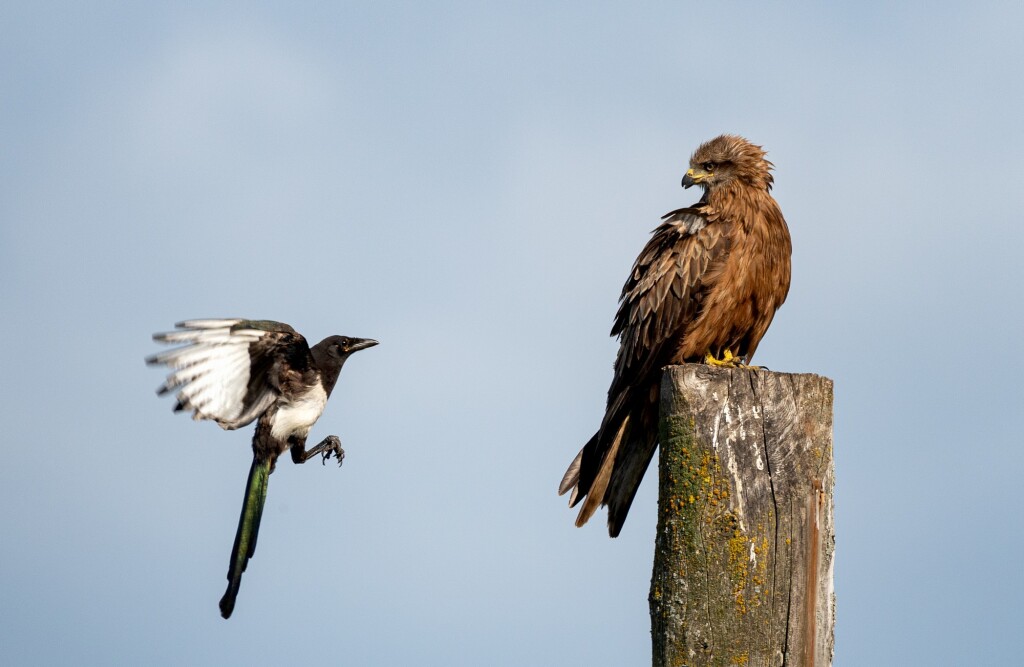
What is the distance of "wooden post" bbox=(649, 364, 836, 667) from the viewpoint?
3.34 metres

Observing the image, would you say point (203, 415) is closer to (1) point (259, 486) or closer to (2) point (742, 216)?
(1) point (259, 486)

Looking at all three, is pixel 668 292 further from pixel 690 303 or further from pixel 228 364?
pixel 228 364

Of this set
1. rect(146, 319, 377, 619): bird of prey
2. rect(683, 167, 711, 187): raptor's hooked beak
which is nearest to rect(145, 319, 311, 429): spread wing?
rect(146, 319, 377, 619): bird of prey

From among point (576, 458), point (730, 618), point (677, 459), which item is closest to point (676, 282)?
point (576, 458)

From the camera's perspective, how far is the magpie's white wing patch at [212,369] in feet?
17.1

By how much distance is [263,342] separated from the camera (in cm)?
564

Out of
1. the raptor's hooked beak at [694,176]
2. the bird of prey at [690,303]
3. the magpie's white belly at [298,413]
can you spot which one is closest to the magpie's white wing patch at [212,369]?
the magpie's white belly at [298,413]

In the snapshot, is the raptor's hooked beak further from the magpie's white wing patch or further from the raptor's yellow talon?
the magpie's white wing patch

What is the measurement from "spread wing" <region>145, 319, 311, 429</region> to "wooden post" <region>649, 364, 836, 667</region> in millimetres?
2610

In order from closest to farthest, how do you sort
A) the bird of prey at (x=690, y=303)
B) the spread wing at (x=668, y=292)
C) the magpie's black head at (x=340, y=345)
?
the bird of prey at (x=690, y=303)
the spread wing at (x=668, y=292)
the magpie's black head at (x=340, y=345)

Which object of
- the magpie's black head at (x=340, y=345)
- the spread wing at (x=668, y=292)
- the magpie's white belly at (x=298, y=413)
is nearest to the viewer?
the spread wing at (x=668, y=292)

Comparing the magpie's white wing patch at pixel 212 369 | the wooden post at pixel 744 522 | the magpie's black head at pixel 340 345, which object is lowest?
the wooden post at pixel 744 522

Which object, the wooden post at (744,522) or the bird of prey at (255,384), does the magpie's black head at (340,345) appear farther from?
the wooden post at (744,522)

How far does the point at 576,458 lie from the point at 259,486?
1.95 m
